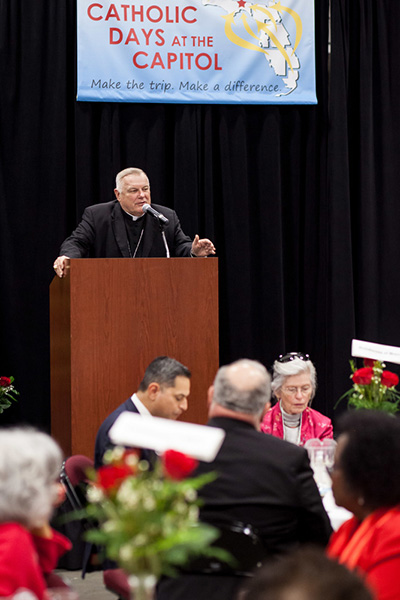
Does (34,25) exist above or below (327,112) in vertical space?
above

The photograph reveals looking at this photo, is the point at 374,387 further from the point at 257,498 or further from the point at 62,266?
the point at 62,266

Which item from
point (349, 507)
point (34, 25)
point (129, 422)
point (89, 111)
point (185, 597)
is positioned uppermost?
point (34, 25)

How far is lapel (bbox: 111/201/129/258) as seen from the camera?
16.1ft

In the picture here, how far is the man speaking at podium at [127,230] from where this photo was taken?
4.85m

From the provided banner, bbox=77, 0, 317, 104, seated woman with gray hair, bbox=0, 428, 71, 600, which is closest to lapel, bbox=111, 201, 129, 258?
banner, bbox=77, 0, 317, 104

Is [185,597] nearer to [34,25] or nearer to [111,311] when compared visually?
[111,311]

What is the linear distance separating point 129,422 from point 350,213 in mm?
4849

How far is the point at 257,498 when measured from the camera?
2.31m

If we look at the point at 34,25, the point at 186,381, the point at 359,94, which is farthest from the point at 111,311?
the point at 359,94

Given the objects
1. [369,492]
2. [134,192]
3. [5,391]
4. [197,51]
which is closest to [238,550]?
[369,492]

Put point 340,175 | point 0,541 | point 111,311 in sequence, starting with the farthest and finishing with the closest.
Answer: point 340,175 < point 111,311 < point 0,541

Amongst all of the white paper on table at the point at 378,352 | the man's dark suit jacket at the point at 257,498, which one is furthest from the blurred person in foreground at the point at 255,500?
the white paper on table at the point at 378,352

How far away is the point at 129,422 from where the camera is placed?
1.76m

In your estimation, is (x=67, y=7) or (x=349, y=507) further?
(x=67, y=7)
